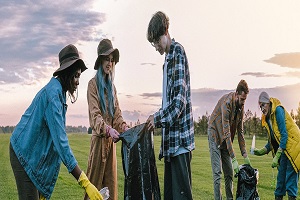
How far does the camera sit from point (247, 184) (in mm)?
7027

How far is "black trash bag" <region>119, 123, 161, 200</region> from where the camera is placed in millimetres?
4695

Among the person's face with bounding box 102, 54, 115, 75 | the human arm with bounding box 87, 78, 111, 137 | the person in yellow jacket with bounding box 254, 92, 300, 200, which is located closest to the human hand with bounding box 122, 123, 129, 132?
the human arm with bounding box 87, 78, 111, 137

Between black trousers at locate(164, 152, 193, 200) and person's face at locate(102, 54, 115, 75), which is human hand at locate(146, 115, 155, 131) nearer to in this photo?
black trousers at locate(164, 152, 193, 200)

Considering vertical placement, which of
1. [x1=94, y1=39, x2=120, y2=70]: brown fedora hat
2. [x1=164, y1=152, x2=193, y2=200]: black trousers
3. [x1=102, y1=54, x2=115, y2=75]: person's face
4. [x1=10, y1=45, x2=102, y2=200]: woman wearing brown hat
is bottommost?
[x1=164, y1=152, x2=193, y2=200]: black trousers

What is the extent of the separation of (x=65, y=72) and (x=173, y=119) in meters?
1.06

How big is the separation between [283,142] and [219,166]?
131 cm

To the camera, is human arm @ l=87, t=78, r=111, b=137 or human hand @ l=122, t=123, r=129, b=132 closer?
human arm @ l=87, t=78, r=111, b=137

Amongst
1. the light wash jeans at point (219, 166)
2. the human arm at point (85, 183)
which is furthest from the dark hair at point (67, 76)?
the light wash jeans at point (219, 166)

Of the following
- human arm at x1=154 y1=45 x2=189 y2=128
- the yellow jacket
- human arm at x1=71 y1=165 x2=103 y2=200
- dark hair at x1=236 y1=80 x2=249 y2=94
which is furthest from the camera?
the yellow jacket

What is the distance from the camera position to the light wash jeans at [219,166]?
290 inches

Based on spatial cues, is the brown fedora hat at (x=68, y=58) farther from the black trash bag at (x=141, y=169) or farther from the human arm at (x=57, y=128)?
the black trash bag at (x=141, y=169)

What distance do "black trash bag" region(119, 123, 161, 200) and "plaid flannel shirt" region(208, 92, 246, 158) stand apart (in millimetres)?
2584

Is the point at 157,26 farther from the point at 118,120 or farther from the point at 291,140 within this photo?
the point at 291,140

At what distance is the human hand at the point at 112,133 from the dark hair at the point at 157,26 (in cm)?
112
